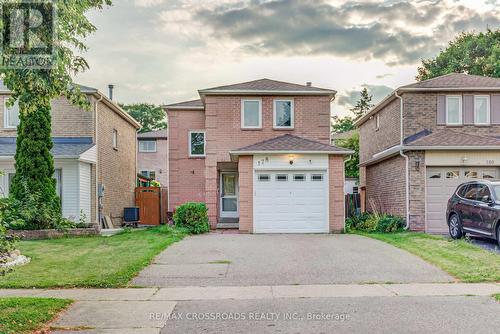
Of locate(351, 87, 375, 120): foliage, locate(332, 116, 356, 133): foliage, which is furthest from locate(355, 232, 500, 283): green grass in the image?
locate(351, 87, 375, 120): foliage

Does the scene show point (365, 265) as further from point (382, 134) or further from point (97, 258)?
A: point (382, 134)

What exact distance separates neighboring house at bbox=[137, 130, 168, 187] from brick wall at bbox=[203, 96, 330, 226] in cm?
2015

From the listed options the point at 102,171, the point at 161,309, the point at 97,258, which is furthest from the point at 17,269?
the point at 102,171

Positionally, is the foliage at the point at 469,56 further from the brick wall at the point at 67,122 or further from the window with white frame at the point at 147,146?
the brick wall at the point at 67,122

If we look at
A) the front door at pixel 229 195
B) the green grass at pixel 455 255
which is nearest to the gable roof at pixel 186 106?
the front door at pixel 229 195

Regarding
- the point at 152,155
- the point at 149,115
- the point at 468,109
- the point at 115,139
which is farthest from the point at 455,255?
the point at 149,115

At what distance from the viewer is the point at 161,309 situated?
7086 mm

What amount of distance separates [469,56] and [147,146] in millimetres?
26396

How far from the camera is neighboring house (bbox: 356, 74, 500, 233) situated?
17.0 meters

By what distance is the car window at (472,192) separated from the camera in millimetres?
13602

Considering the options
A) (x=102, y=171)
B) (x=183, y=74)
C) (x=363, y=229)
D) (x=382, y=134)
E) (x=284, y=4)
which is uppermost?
(x=284, y=4)

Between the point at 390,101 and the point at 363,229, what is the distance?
587 cm

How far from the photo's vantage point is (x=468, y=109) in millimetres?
19328

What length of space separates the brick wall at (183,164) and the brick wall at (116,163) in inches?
105
